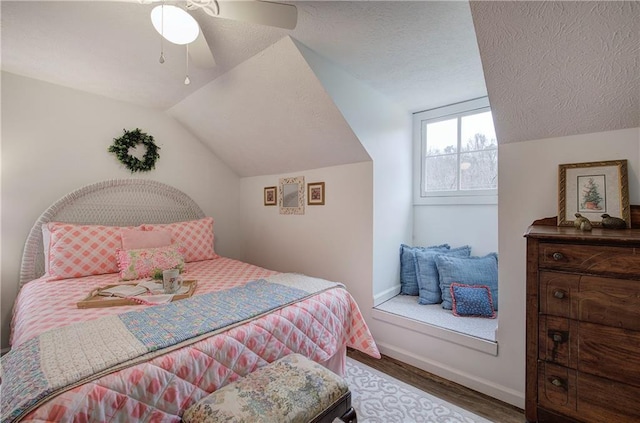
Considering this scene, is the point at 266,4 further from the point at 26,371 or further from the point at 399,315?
the point at 399,315

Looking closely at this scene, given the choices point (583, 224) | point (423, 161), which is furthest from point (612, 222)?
point (423, 161)

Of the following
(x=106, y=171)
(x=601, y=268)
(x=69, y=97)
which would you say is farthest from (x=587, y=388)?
(x=69, y=97)

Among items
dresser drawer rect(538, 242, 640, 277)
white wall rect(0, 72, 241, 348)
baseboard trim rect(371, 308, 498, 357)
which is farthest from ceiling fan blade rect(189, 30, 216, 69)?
baseboard trim rect(371, 308, 498, 357)

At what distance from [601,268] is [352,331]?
1348 millimetres

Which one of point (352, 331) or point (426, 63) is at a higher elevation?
point (426, 63)

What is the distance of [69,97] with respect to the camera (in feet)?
8.11

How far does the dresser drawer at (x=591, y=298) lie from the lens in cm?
108

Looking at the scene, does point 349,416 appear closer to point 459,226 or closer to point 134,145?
point 459,226

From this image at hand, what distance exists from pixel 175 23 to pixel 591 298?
2250 mm

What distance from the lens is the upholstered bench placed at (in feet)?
3.38

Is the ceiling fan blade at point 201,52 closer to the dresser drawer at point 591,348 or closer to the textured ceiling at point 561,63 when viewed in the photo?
the textured ceiling at point 561,63

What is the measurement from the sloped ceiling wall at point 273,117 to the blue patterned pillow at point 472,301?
1373mm

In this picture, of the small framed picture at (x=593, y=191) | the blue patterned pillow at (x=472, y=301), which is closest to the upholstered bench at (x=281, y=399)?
the blue patterned pillow at (x=472, y=301)

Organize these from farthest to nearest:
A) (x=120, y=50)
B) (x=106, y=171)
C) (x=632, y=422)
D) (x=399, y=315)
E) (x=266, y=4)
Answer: (x=106, y=171) → (x=399, y=315) → (x=120, y=50) → (x=266, y=4) → (x=632, y=422)
